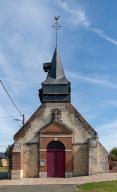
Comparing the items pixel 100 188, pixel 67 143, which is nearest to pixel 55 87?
pixel 67 143

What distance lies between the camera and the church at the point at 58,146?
35.1 metres

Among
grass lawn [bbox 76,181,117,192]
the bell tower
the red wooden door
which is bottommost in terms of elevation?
grass lawn [bbox 76,181,117,192]

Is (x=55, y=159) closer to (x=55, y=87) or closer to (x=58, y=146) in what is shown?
(x=58, y=146)

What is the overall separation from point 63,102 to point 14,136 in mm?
5028

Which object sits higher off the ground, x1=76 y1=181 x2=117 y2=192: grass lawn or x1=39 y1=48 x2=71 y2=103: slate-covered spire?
x1=39 y1=48 x2=71 y2=103: slate-covered spire

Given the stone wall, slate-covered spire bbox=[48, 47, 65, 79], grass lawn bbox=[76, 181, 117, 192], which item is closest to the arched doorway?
the stone wall

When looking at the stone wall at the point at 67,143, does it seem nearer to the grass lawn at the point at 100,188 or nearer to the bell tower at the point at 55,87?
the bell tower at the point at 55,87

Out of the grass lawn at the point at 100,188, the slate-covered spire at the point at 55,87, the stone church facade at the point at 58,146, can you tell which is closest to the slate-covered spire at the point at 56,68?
the slate-covered spire at the point at 55,87

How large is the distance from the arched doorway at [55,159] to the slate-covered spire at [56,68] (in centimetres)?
618

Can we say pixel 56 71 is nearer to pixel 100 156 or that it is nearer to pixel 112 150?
pixel 100 156

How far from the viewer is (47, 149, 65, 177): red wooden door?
116ft

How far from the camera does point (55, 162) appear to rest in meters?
35.6

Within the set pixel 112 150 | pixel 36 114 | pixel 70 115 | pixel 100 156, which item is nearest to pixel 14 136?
pixel 36 114

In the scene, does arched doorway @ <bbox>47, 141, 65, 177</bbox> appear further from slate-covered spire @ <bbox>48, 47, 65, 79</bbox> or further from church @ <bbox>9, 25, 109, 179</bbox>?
slate-covered spire @ <bbox>48, 47, 65, 79</bbox>
